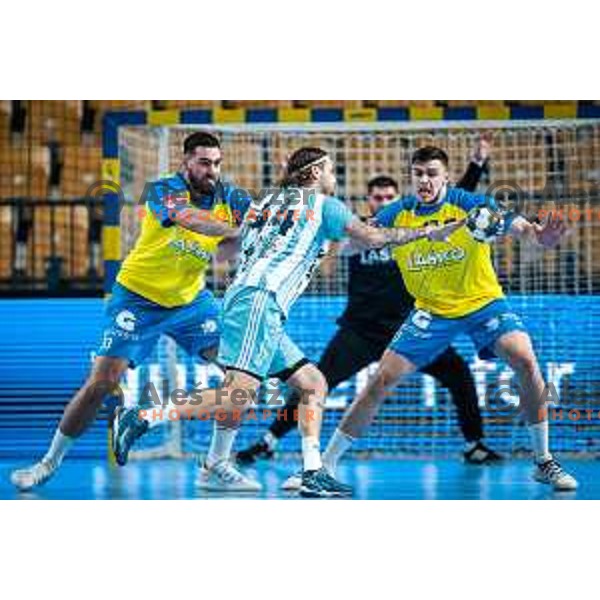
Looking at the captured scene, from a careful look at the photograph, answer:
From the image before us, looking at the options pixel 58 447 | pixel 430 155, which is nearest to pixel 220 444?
pixel 58 447

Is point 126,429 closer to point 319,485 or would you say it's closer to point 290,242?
point 319,485

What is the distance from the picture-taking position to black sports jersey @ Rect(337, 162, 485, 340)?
962 centimetres

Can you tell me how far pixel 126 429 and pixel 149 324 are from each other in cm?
102

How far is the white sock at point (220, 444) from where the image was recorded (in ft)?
27.2

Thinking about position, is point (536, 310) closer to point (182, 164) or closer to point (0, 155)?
point (182, 164)

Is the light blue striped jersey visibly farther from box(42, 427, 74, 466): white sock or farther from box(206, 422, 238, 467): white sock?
box(42, 427, 74, 466): white sock

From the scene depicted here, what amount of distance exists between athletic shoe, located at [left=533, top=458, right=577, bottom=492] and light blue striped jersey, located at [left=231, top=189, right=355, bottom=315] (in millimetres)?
1646

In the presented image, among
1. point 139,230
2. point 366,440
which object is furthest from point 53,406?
point 366,440

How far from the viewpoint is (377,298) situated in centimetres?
965

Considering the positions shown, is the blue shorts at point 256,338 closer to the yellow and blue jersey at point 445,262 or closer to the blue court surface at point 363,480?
the blue court surface at point 363,480

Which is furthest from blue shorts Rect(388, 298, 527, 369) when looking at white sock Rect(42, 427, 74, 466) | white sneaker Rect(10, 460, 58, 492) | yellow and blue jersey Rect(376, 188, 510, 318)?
white sneaker Rect(10, 460, 58, 492)

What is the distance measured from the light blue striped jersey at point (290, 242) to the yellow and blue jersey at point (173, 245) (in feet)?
1.30

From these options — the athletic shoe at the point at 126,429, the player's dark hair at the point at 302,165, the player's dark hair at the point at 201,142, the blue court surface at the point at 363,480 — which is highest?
the player's dark hair at the point at 201,142

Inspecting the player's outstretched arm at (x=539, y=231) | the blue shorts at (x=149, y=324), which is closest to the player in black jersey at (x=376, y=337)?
the player's outstretched arm at (x=539, y=231)
